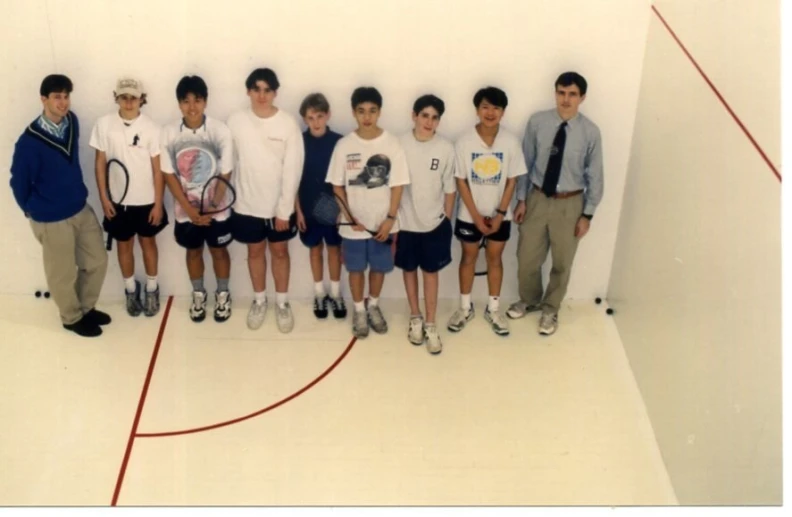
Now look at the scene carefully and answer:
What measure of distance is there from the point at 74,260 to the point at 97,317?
366 millimetres

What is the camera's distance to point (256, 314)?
4387 mm

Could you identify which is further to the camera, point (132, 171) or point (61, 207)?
point (132, 171)

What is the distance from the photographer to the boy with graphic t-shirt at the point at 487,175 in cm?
396

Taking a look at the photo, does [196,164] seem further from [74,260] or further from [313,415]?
[313,415]

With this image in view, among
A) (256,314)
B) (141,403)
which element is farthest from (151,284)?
(141,403)

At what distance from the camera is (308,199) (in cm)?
412

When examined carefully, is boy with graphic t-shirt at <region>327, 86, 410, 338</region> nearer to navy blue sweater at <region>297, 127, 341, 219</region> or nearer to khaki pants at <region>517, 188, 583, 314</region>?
navy blue sweater at <region>297, 127, 341, 219</region>

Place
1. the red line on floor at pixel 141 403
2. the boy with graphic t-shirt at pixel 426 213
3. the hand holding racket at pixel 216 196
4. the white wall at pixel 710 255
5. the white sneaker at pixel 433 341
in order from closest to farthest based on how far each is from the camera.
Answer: the white wall at pixel 710 255 → the red line on floor at pixel 141 403 → the boy with graphic t-shirt at pixel 426 213 → the hand holding racket at pixel 216 196 → the white sneaker at pixel 433 341

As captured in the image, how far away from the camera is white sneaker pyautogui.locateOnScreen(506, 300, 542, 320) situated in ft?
14.8

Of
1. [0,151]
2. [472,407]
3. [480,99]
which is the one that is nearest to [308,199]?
[480,99]

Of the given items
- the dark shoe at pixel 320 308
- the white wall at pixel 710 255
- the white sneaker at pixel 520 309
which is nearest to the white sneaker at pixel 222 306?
the dark shoe at pixel 320 308

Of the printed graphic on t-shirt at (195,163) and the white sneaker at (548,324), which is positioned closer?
the printed graphic on t-shirt at (195,163)

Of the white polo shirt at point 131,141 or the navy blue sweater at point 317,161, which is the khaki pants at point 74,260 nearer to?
the white polo shirt at point 131,141
